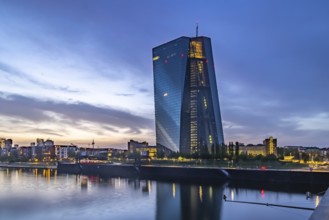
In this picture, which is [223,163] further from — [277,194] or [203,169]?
[277,194]

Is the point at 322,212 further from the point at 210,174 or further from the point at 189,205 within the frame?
the point at 210,174

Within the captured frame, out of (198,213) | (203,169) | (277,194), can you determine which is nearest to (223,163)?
(203,169)

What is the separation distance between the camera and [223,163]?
118 meters

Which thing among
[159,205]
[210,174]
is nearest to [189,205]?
[159,205]

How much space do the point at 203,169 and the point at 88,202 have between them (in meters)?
49.9

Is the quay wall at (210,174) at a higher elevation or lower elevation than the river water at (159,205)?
higher

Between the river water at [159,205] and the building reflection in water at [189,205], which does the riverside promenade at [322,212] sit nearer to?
the river water at [159,205]

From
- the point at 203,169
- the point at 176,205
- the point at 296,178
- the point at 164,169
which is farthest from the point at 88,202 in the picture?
the point at 164,169

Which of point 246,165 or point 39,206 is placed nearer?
point 39,206

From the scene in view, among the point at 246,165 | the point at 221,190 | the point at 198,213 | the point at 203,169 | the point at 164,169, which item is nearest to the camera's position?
the point at 198,213

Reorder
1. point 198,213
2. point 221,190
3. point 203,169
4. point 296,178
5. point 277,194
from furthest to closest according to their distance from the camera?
point 203,169
point 296,178
point 221,190
point 277,194
point 198,213

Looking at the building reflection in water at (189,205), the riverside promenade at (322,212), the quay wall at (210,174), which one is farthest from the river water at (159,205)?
the riverside promenade at (322,212)

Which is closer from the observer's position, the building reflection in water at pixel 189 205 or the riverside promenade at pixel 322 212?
the riverside promenade at pixel 322 212

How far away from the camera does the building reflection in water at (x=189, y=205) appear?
4506 centimetres
